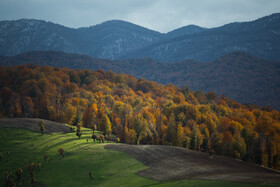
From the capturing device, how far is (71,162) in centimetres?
5909

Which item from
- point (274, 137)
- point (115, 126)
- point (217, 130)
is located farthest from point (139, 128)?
point (274, 137)

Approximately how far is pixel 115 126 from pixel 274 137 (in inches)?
3069

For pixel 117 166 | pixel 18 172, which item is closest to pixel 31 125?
pixel 18 172

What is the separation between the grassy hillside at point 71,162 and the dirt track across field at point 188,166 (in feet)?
9.89

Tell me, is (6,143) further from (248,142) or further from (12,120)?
(248,142)

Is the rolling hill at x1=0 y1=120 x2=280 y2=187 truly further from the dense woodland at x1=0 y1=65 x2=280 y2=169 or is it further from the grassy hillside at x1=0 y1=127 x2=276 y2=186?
the dense woodland at x1=0 y1=65 x2=280 y2=169

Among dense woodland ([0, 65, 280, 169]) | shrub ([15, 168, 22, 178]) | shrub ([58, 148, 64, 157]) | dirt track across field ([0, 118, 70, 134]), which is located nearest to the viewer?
shrub ([15, 168, 22, 178])

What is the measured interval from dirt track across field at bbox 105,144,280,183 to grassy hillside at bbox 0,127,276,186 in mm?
3015

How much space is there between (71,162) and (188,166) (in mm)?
29382

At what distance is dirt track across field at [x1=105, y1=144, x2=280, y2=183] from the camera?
1797 inches

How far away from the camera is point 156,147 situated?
6919 cm

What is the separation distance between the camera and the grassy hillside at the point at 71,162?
48184 mm

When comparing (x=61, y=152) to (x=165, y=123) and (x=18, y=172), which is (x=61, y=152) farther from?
(x=165, y=123)

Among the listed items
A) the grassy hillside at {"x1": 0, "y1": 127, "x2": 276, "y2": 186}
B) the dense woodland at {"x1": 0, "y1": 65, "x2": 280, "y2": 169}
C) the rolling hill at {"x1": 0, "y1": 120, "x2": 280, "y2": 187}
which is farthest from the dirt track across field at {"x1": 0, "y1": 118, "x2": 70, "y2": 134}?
the dense woodland at {"x1": 0, "y1": 65, "x2": 280, "y2": 169}
